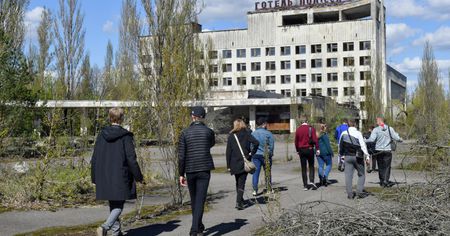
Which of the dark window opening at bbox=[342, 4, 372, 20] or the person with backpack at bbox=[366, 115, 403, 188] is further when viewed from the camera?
the dark window opening at bbox=[342, 4, 372, 20]

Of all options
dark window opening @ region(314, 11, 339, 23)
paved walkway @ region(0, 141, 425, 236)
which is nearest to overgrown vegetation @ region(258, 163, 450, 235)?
paved walkway @ region(0, 141, 425, 236)

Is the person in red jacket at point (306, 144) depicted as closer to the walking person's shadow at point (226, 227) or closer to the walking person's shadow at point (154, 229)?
the walking person's shadow at point (226, 227)

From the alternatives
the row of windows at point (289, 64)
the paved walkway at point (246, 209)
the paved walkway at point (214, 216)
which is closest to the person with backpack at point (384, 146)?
the paved walkway at point (246, 209)

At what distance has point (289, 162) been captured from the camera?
26000 mm

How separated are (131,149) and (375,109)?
33768 millimetres

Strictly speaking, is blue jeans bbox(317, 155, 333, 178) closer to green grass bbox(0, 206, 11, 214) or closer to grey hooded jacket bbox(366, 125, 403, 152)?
grey hooded jacket bbox(366, 125, 403, 152)

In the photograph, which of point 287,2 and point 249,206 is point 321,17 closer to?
point 287,2

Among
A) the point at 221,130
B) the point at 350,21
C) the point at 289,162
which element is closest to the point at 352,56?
the point at 350,21

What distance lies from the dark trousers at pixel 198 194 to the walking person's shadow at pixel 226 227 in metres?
0.47

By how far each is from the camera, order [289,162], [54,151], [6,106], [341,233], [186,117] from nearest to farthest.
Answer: [341,233] → [186,117] → [54,151] → [6,106] → [289,162]

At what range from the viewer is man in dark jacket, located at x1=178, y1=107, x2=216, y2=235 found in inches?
335

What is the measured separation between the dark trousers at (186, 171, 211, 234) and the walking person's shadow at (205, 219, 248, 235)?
0.47 meters

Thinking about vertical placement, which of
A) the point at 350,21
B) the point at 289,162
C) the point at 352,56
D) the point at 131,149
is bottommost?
the point at 289,162

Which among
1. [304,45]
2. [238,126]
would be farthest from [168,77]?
[304,45]
